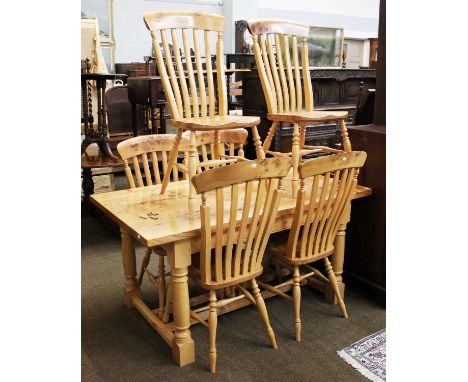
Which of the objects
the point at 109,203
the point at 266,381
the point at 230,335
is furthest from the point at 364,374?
the point at 109,203

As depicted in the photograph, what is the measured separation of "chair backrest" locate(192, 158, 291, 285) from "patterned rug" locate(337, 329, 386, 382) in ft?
1.95

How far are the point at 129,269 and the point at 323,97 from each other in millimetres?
3251

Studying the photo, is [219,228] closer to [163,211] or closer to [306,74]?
[163,211]

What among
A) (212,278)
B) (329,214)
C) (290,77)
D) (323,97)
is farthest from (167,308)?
(323,97)

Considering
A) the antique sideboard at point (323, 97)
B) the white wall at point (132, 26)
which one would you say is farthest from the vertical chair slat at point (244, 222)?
the white wall at point (132, 26)

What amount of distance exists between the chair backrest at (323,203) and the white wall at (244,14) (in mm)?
6343

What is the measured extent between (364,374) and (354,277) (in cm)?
84

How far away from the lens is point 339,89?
16.8ft

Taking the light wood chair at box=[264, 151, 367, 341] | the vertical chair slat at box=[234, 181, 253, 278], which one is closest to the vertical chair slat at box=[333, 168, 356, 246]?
the light wood chair at box=[264, 151, 367, 341]

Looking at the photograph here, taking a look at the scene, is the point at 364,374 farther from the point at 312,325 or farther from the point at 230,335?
the point at 230,335

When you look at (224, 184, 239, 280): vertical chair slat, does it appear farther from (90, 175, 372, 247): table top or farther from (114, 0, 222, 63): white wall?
(114, 0, 222, 63): white wall

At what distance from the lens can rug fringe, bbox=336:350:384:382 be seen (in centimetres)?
199
